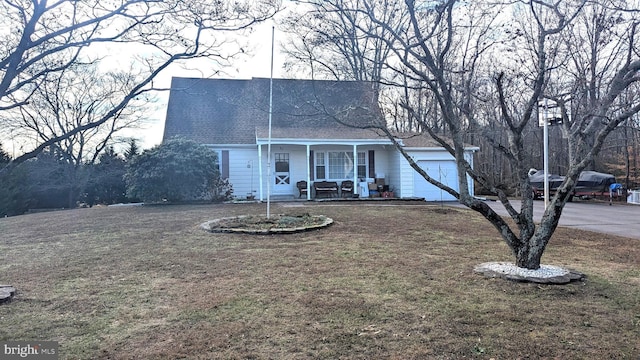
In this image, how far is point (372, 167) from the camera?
19.4 m

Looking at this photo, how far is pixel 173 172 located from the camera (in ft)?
50.6

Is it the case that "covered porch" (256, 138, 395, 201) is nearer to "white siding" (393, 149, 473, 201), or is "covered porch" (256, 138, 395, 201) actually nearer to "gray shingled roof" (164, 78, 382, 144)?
"gray shingled roof" (164, 78, 382, 144)

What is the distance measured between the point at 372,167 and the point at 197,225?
10.8 meters

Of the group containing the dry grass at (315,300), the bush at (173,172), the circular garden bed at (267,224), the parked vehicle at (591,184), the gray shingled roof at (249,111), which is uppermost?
the gray shingled roof at (249,111)

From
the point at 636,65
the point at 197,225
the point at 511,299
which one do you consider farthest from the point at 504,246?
the point at 197,225

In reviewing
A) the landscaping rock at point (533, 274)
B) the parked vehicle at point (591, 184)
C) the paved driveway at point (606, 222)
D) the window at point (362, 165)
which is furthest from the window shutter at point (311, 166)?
the landscaping rock at point (533, 274)

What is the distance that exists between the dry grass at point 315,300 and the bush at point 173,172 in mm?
7199

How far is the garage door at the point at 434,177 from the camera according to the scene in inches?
732

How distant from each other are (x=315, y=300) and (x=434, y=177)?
15113mm

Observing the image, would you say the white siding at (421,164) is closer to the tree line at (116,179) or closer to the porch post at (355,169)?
the porch post at (355,169)

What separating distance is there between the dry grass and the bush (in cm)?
720

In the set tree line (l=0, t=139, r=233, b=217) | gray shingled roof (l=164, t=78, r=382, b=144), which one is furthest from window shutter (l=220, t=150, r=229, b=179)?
gray shingled roof (l=164, t=78, r=382, b=144)

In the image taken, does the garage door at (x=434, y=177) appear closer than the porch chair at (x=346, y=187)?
No

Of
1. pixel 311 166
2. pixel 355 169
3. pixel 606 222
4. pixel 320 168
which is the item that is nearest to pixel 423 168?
pixel 355 169
